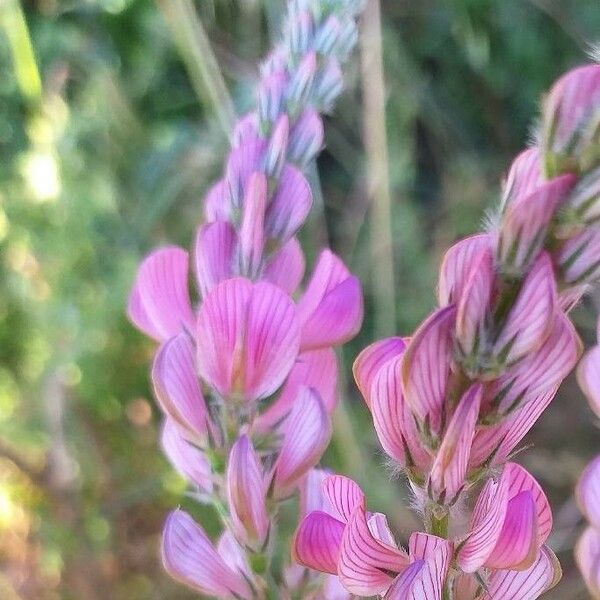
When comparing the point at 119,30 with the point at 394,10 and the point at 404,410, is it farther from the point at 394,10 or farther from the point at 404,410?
the point at 404,410

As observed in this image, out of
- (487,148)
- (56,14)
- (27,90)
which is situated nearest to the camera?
(27,90)

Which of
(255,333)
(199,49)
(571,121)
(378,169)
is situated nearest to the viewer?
(571,121)

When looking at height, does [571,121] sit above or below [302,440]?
above

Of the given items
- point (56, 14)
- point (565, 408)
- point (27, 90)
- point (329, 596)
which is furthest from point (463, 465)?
point (565, 408)

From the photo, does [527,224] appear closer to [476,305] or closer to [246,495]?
[476,305]

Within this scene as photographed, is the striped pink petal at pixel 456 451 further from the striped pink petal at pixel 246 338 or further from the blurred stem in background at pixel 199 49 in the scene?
the blurred stem in background at pixel 199 49

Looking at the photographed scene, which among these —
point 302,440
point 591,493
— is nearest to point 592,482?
point 591,493
